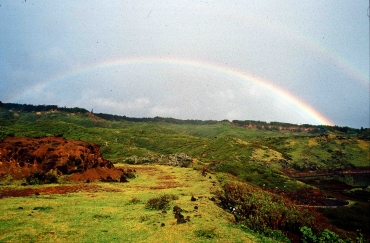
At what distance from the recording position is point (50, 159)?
2819 centimetres

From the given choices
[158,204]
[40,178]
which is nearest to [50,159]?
A: [40,178]

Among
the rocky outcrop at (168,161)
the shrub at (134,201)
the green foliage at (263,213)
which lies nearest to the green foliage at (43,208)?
the shrub at (134,201)

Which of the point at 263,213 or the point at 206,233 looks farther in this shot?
the point at 263,213

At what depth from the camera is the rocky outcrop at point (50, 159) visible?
26.2m

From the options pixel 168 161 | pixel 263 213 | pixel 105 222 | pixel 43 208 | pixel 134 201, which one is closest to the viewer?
pixel 105 222

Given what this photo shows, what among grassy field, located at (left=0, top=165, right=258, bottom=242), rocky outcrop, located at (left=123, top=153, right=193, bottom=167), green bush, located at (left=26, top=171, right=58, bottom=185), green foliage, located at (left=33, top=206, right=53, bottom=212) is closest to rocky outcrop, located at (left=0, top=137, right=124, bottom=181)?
green bush, located at (left=26, top=171, right=58, bottom=185)

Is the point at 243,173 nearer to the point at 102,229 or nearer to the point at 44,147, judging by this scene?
the point at 44,147

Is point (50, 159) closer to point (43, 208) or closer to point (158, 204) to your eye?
point (43, 208)

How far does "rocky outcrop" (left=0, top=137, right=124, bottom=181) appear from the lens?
26.2 meters

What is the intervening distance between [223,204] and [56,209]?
1262cm

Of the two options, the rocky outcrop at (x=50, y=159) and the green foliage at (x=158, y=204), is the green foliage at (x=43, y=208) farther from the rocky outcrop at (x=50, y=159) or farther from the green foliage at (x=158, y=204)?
the rocky outcrop at (x=50, y=159)

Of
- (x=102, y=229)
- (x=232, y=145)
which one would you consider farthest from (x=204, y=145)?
(x=102, y=229)

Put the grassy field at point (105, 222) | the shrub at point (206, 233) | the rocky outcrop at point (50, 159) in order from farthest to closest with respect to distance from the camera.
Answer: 1. the rocky outcrop at point (50, 159)
2. the shrub at point (206, 233)
3. the grassy field at point (105, 222)

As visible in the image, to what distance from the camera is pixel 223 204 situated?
20.5m
